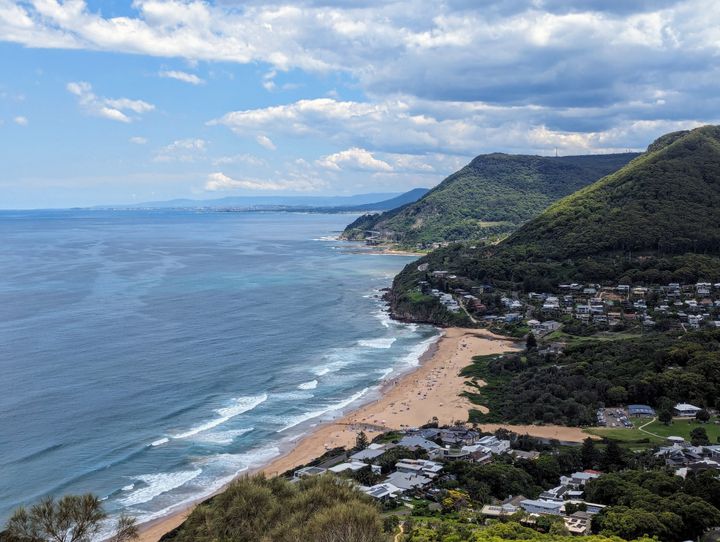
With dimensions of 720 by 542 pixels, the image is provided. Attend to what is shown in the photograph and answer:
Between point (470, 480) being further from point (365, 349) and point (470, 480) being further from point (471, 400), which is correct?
point (365, 349)

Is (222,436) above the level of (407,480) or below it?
below

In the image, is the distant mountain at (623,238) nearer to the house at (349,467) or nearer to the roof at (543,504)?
the house at (349,467)

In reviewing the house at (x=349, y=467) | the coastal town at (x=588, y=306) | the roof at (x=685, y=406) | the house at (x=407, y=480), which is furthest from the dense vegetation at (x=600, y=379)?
the house at (x=407, y=480)

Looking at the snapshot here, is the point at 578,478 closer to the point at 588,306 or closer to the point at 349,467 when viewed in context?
the point at 349,467

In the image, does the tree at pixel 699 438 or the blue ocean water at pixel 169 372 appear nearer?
the tree at pixel 699 438

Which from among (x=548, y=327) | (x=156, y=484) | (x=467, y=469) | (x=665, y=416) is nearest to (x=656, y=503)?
(x=467, y=469)
